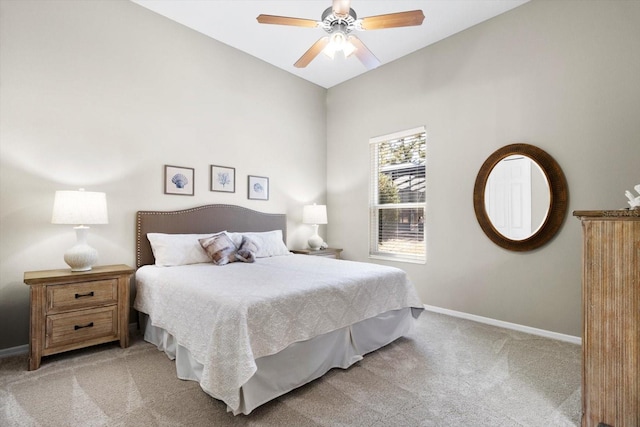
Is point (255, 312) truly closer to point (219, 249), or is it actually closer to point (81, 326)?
point (219, 249)

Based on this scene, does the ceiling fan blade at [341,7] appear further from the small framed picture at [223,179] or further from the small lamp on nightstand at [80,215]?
the small lamp on nightstand at [80,215]

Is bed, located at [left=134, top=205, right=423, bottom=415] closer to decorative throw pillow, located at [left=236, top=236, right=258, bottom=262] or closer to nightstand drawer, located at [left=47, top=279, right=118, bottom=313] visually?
decorative throw pillow, located at [left=236, top=236, right=258, bottom=262]

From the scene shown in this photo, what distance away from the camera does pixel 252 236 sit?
12.8 ft

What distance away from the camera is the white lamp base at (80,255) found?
2.65 metres

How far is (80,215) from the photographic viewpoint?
2598mm

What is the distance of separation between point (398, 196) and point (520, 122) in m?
1.68

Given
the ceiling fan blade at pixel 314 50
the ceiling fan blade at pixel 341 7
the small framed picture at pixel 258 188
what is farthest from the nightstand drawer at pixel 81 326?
the ceiling fan blade at pixel 341 7

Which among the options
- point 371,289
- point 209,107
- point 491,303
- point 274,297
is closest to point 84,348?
point 274,297

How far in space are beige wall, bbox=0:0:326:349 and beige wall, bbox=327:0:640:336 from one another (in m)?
1.99

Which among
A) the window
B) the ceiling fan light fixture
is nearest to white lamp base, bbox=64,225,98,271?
the ceiling fan light fixture

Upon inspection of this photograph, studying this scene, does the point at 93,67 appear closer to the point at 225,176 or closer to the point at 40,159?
the point at 40,159

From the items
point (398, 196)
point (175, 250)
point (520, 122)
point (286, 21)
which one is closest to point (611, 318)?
point (520, 122)

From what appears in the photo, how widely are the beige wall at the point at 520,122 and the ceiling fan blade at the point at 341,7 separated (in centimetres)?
196

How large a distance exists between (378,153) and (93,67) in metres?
3.46
